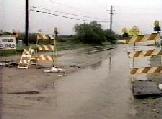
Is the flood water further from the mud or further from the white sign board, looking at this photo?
the white sign board

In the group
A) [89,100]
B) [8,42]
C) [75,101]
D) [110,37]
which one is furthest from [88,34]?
[75,101]

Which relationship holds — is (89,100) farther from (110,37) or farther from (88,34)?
(110,37)

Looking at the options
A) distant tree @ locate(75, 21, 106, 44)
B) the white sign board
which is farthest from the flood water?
distant tree @ locate(75, 21, 106, 44)

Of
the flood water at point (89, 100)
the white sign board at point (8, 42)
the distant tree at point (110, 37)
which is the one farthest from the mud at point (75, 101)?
the distant tree at point (110, 37)

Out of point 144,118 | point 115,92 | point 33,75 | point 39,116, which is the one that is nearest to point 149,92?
point 115,92

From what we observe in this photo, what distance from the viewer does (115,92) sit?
13703 mm

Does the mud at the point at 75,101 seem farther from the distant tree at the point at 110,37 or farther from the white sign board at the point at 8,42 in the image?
the distant tree at the point at 110,37

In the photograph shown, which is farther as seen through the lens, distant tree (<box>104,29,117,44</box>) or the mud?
distant tree (<box>104,29,117,44</box>)

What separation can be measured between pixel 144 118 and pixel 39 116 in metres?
2.14

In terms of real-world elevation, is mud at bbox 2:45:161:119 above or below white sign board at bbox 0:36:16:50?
below

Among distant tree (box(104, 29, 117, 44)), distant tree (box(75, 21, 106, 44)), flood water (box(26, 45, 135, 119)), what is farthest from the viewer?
distant tree (box(104, 29, 117, 44))

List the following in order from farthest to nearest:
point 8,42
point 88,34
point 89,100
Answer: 1. point 88,34
2. point 8,42
3. point 89,100

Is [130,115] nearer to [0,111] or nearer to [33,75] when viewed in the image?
→ [0,111]

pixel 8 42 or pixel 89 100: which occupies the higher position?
pixel 8 42
